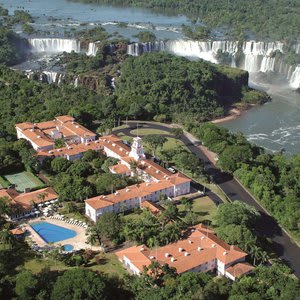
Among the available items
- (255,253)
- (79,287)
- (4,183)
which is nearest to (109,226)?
(79,287)

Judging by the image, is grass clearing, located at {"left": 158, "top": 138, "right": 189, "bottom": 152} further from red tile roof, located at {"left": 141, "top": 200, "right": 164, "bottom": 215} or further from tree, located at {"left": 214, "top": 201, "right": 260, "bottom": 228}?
tree, located at {"left": 214, "top": 201, "right": 260, "bottom": 228}

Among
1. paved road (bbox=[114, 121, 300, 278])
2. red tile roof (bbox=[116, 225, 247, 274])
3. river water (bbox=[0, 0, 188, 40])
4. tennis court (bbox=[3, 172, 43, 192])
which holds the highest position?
river water (bbox=[0, 0, 188, 40])

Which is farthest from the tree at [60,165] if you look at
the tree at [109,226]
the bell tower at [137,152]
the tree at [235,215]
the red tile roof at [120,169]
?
the tree at [235,215]

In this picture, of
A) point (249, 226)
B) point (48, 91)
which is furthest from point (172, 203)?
point (48, 91)

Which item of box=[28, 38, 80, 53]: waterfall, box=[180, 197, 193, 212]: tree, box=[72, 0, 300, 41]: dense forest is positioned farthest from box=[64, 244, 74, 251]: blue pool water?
box=[72, 0, 300, 41]: dense forest

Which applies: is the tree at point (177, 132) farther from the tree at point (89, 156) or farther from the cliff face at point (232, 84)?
the cliff face at point (232, 84)

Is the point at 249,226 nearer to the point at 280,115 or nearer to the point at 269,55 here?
the point at 280,115
